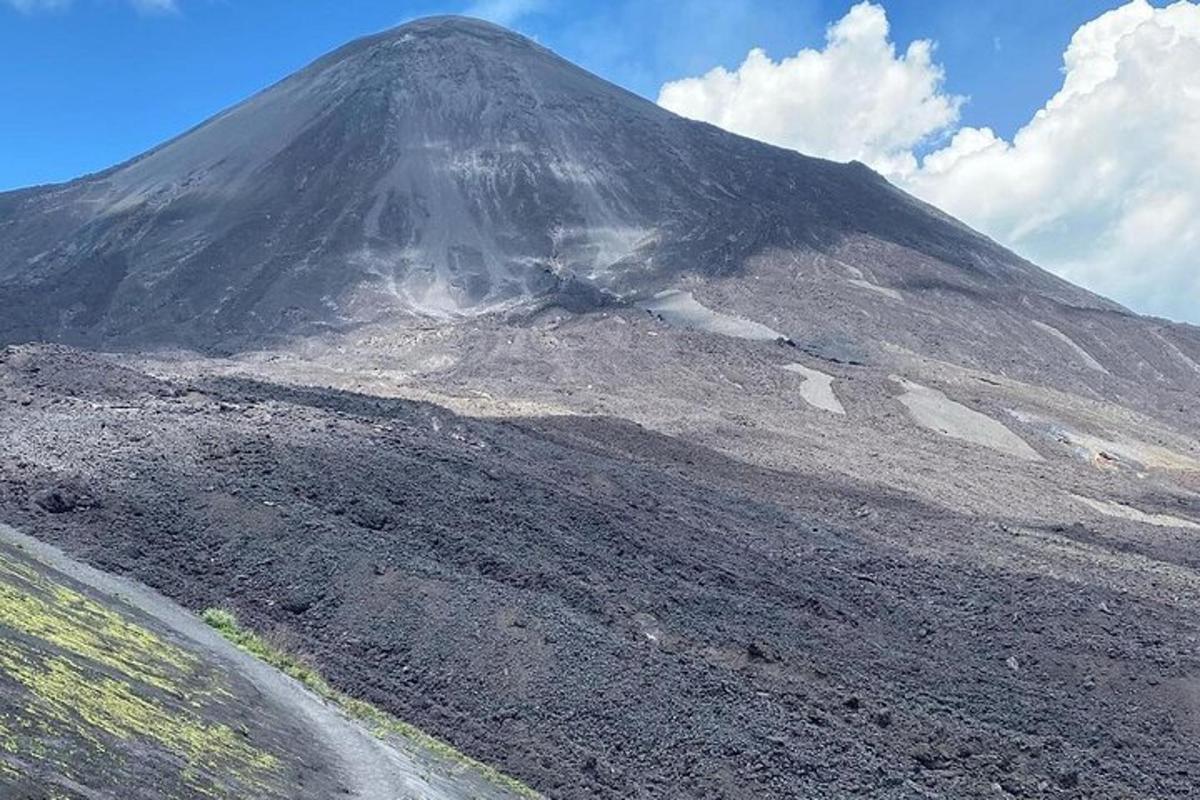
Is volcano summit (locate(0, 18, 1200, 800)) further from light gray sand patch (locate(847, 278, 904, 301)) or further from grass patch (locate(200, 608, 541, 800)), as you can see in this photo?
grass patch (locate(200, 608, 541, 800))

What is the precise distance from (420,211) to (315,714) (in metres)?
62.3

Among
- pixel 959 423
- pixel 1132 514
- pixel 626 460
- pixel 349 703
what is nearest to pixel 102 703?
pixel 349 703

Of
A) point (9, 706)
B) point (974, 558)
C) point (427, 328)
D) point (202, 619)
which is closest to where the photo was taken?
point (9, 706)

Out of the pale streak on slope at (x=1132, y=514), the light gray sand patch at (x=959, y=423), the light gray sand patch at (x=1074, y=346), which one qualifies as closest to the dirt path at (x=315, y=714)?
the pale streak on slope at (x=1132, y=514)

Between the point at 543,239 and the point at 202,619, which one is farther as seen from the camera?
the point at 543,239

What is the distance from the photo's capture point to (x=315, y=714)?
11.9 m

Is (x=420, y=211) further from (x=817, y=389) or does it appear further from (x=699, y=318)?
(x=817, y=389)

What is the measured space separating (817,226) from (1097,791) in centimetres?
6250

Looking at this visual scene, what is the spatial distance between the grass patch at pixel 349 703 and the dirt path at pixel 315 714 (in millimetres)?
268

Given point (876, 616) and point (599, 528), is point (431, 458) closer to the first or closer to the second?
point (599, 528)

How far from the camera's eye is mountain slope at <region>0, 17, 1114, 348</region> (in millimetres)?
61156

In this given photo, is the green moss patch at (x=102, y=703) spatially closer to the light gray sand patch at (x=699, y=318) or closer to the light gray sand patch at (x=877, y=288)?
the light gray sand patch at (x=699, y=318)

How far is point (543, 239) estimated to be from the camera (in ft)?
232

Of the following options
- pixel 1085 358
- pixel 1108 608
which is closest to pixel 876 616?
pixel 1108 608
